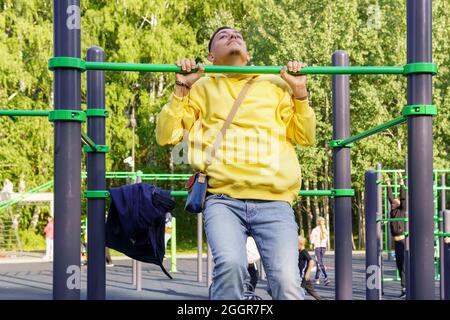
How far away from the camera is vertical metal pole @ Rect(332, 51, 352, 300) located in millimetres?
5355

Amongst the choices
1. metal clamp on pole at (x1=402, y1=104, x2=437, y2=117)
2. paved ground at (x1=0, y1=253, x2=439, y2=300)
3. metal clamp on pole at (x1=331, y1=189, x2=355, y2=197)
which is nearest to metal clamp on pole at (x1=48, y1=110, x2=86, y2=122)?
metal clamp on pole at (x1=402, y1=104, x2=437, y2=117)

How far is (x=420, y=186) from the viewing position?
373 centimetres

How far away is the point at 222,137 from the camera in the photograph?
12.6ft

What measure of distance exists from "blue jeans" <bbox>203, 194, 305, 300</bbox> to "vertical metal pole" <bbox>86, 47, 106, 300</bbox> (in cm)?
117

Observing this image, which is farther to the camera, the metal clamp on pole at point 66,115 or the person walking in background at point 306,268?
the person walking in background at point 306,268

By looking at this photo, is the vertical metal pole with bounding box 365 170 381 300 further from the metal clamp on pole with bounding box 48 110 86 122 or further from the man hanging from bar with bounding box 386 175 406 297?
the man hanging from bar with bounding box 386 175 406 297

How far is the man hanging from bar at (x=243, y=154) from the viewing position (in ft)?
12.1

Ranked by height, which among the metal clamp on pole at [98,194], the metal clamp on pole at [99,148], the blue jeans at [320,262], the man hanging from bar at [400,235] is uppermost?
the metal clamp on pole at [99,148]

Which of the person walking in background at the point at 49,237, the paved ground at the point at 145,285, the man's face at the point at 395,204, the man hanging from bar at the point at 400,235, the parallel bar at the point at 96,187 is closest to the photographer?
the parallel bar at the point at 96,187

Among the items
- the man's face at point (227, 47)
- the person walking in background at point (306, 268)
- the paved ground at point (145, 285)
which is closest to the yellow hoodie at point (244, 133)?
the man's face at point (227, 47)

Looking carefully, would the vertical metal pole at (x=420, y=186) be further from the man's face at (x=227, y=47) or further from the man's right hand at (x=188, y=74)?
the man's right hand at (x=188, y=74)

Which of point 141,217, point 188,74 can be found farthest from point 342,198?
point 188,74

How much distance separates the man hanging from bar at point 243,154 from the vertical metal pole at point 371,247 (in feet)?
6.44

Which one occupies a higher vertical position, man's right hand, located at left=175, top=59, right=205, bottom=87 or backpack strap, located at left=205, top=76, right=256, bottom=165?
man's right hand, located at left=175, top=59, right=205, bottom=87
